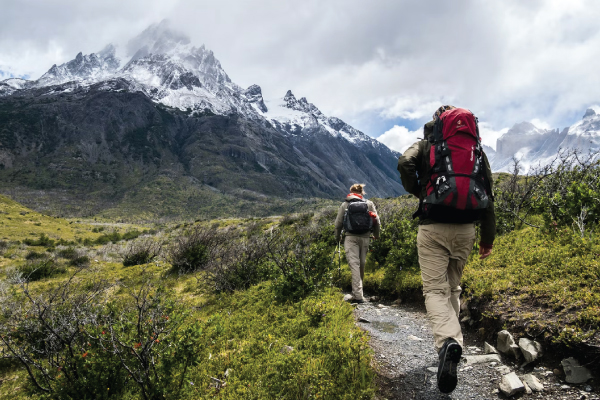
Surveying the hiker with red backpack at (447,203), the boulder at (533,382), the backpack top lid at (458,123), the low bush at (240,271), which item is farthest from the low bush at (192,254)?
the boulder at (533,382)

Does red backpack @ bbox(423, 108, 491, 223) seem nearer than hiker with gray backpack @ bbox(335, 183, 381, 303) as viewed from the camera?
Yes

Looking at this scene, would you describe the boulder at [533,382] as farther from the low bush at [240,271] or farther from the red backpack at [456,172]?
the low bush at [240,271]

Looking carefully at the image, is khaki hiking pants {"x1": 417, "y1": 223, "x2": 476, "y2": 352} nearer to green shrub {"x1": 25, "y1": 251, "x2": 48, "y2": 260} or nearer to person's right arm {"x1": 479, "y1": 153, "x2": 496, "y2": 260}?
person's right arm {"x1": 479, "y1": 153, "x2": 496, "y2": 260}

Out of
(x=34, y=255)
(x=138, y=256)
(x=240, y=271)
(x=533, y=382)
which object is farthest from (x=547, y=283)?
(x=34, y=255)

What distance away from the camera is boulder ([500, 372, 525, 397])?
2.86m

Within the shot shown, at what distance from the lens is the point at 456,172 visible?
3199mm

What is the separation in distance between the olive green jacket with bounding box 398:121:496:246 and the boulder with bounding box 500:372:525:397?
1.42m

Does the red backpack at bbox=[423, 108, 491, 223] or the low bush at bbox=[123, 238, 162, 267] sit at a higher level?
the red backpack at bbox=[423, 108, 491, 223]

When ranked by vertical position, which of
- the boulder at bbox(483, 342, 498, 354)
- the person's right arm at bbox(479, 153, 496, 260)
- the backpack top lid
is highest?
the backpack top lid

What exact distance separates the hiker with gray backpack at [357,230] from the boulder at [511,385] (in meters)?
3.56

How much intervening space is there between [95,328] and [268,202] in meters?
176

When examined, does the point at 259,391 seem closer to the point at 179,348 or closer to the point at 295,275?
the point at 179,348

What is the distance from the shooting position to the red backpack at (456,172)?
3.15 m

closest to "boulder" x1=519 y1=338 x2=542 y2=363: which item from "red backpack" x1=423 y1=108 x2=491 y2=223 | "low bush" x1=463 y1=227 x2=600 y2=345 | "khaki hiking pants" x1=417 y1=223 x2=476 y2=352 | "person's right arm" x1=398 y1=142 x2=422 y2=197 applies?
"low bush" x1=463 y1=227 x2=600 y2=345
